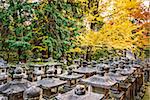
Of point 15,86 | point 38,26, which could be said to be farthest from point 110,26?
point 15,86

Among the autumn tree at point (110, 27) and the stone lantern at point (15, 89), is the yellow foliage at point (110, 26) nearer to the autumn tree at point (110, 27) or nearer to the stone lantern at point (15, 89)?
the autumn tree at point (110, 27)

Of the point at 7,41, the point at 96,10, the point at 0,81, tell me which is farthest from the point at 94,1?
the point at 0,81

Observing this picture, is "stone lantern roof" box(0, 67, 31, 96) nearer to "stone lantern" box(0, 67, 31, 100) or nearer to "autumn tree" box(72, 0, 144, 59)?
"stone lantern" box(0, 67, 31, 100)

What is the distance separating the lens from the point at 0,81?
344cm

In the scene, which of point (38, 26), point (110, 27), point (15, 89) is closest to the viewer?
point (15, 89)

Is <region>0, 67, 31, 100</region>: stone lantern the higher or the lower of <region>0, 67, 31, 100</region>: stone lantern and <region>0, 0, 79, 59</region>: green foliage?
the lower

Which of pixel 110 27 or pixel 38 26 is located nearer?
pixel 110 27

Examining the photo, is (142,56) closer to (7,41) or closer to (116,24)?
(116,24)

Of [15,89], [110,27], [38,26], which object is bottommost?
[15,89]

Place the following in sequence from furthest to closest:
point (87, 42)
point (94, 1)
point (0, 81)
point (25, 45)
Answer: point (25, 45), point (94, 1), point (87, 42), point (0, 81)

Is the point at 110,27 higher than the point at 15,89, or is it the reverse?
the point at 110,27

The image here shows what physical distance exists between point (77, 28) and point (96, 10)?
1.53 m

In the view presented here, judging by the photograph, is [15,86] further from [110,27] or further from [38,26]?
[38,26]

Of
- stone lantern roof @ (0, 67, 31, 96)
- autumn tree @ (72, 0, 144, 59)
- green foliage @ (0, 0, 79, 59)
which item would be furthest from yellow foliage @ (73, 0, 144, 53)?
stone lantern roof @ (0, 67, 31, 96)
